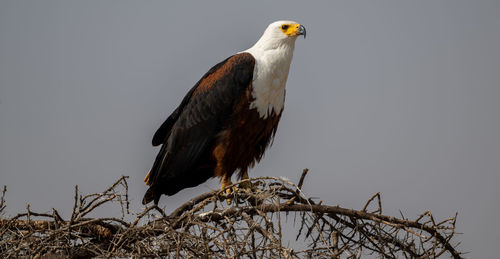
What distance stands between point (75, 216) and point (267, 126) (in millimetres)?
2151

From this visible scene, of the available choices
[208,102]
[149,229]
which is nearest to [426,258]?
[149,229]

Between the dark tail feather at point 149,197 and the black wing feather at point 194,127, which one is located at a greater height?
the black wing feather at point 194,127

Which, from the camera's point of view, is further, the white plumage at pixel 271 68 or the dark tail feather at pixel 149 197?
the dark tail feather at pixel 149 197

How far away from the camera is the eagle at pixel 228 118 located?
527cm

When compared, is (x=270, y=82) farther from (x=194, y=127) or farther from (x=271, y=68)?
(x=194, y=127)

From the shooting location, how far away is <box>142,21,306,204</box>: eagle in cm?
527

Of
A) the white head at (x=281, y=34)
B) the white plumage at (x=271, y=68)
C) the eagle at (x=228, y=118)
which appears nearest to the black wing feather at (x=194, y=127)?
the eagle at (x=228, y=118)

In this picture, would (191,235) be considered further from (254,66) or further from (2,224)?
(254,66)

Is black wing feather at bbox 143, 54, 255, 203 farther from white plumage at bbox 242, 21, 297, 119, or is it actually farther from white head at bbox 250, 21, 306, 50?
white head at bbox 250, 21, 306, 50

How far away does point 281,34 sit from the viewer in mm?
5574

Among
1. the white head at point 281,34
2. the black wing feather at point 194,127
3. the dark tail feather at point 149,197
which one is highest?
the white head at point 281,34

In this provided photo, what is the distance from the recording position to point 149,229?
369 centimetres

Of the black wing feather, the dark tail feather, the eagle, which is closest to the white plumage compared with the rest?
the eagle

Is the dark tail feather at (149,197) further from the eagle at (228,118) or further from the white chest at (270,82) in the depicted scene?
the white chest at (270,82)
